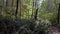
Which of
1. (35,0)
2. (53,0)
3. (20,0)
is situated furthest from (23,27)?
(53,0)

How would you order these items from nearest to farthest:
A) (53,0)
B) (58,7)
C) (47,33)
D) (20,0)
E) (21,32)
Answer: (21,32)
(47,33)
(20,0)
(58,7)
(53,0)

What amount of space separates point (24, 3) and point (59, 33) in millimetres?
3208

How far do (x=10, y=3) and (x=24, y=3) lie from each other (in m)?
1.13

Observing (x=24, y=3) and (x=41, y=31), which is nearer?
(x=41, y=31)

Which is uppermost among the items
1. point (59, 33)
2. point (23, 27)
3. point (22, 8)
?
point (22, 8)

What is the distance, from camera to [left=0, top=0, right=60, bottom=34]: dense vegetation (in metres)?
8.12

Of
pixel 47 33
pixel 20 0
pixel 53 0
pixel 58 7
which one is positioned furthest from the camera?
pixel 53 0

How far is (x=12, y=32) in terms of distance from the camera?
802cm

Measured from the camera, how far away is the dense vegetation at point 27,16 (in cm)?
812

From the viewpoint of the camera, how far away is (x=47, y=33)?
329 inches

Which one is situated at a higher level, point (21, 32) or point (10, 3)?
point (10, 3)

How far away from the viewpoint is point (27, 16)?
37.9 feet

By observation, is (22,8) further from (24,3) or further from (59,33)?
(59,33)

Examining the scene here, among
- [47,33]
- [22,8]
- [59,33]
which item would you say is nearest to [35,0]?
[22,8]
